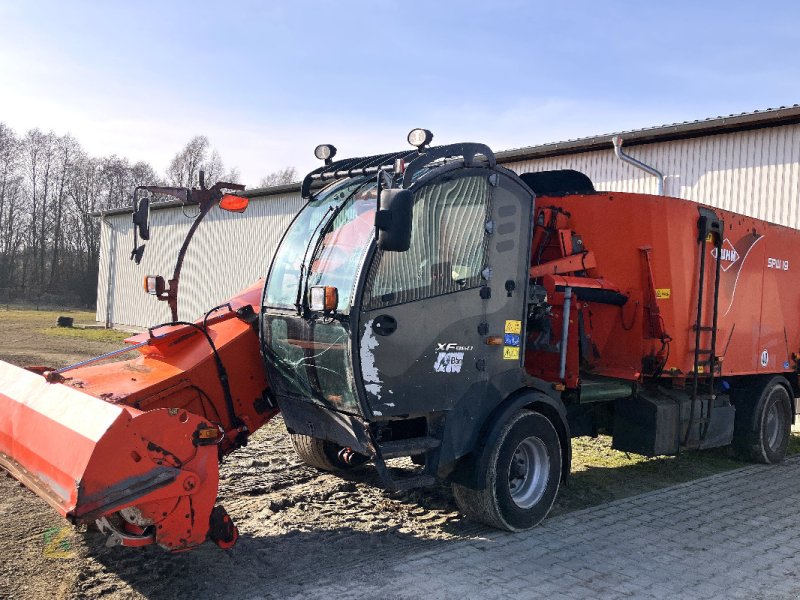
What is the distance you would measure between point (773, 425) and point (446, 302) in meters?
5.62

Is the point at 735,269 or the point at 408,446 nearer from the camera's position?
the point at 408,446

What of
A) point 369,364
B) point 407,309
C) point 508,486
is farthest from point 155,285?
point 508,486

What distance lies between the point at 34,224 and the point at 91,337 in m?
40.1

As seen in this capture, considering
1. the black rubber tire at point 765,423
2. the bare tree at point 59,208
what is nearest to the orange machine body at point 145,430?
the black rubber tire at point 765,423

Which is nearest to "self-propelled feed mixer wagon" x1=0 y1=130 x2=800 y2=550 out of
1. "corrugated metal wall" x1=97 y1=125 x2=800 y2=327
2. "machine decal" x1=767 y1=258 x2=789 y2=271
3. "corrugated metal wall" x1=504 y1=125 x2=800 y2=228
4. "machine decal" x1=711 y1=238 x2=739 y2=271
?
"machine decal" x1=711 y1=238 x2=739 y2=271

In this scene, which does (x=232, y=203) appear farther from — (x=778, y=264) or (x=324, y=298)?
(x=778, y=264)

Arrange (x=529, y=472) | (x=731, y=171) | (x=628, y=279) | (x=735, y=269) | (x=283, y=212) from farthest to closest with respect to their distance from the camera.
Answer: (x=283, y=212) → (x=731, y=171) → (x=735, y=269) → (x=628, y=279) → (x=529, y=472)

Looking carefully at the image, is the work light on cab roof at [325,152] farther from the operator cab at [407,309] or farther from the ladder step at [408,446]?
the ladder step at [408,446]

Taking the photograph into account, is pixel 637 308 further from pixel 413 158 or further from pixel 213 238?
pixel 213 238

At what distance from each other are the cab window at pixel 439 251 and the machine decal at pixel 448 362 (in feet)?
1.41

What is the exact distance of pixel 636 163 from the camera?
39.7 feet

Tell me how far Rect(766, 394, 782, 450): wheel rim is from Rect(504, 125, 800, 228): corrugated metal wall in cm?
331

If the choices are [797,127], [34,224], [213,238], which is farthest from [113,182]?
[797,127]

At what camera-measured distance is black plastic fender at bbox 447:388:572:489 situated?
4969 millimetres
